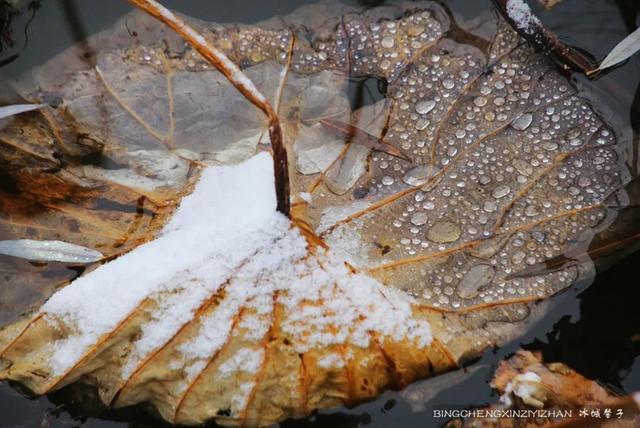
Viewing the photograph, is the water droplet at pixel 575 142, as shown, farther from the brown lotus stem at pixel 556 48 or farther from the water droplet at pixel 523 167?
the brown lotus stem at pixel 556 48

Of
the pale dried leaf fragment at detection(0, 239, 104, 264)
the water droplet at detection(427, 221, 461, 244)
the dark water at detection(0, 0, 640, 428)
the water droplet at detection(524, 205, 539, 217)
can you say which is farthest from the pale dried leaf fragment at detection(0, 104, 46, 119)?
the water droplet at detection(524, 205, 539, 217)

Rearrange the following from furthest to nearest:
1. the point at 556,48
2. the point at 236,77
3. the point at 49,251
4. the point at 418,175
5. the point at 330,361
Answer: the point at 556,48, the point at 418,175, the point at 49,251, the point at 330,361, the point at 236,77

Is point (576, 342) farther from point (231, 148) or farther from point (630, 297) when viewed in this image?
point (231, 148)

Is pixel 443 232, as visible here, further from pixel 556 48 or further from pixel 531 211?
pixel 556 48

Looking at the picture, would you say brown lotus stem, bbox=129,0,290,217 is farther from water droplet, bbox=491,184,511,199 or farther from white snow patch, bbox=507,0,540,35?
white snow patch, bbox=507,0,540,35

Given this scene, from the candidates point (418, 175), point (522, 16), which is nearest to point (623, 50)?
point (522, 16)

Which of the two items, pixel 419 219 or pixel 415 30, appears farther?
pixel 415 30

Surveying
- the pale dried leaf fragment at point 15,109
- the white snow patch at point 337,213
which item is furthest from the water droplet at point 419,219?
the pale dried leaf fragment at point 15,109
